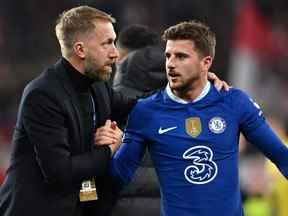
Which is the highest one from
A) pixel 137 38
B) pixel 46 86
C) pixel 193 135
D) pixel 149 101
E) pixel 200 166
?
pixel 137 38

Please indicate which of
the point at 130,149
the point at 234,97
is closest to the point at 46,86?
the point at 130,149

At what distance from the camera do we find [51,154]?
4801mm

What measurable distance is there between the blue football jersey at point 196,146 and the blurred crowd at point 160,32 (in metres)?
7.67

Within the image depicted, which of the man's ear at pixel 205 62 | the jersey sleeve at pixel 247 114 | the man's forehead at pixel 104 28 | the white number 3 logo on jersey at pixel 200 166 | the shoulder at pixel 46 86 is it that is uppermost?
the man's forehead at pixel 104 28

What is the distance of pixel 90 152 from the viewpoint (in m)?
4.94

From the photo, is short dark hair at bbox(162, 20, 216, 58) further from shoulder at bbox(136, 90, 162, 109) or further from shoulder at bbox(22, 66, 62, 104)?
shoulder at bbox(22, 66, 62, 104)

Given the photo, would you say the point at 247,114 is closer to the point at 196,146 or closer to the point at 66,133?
the point at 196,146

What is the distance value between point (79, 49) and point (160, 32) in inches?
316

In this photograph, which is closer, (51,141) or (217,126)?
(51,141)

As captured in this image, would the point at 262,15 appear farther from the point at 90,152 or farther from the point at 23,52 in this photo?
the point at 90,152

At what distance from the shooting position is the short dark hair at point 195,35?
4.99 m

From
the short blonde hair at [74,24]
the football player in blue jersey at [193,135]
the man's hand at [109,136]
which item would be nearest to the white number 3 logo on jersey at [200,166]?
the football player in blue jersey at [193,135]

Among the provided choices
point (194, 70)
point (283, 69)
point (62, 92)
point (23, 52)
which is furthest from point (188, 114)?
point (283, 69)

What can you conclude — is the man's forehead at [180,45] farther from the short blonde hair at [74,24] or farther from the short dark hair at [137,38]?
the short dark hair at [137,38]
